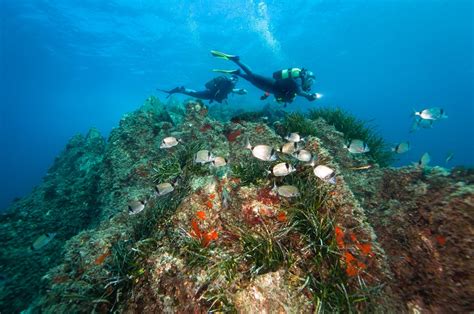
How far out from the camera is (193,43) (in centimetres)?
4944

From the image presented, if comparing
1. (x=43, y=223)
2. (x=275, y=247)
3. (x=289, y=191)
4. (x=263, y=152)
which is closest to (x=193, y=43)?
(x=43, y=223)

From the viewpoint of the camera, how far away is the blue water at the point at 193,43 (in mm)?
38906

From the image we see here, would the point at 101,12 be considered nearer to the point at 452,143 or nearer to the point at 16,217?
the point at 16,217

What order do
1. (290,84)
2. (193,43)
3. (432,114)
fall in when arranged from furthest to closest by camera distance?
(193,43) < (290,84) < (432,114)

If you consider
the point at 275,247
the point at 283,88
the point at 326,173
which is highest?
the point at 283,88

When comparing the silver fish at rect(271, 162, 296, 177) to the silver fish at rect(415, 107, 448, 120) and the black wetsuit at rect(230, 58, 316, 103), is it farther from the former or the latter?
the black wetsuit at rect(230, 58, 316, 103)

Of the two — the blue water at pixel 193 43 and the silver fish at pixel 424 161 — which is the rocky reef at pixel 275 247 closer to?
the silver fish at pixel 424 161

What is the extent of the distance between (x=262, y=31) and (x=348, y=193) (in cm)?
5219

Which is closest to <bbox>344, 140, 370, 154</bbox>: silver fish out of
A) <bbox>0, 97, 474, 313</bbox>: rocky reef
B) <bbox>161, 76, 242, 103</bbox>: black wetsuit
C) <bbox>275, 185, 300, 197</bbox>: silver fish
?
<bbox>0, 97, 474, 313</bbox>: rocky reef

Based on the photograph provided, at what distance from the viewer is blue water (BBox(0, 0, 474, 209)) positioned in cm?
3891

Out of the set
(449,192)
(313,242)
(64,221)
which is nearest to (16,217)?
(64,221)

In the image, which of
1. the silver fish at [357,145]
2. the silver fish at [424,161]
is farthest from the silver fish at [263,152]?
the silver fish at [424,161]

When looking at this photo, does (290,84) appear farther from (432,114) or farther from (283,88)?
(432,114)

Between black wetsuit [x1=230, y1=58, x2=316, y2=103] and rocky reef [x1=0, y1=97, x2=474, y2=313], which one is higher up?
black wetsuit [x1=230, y1=58, x2=316, y2=103]
